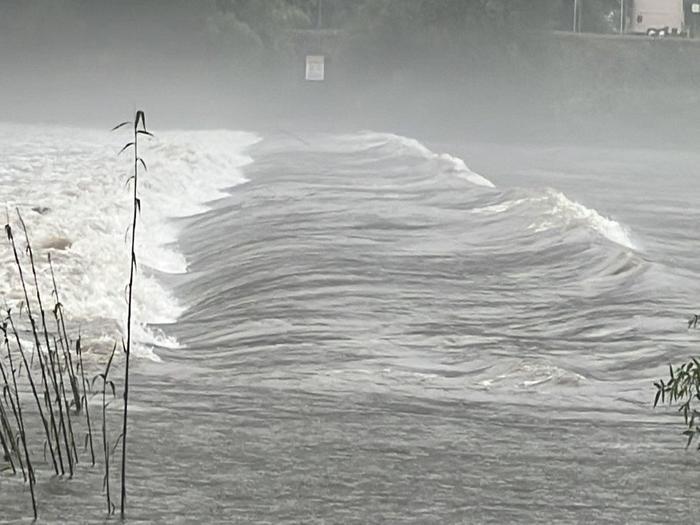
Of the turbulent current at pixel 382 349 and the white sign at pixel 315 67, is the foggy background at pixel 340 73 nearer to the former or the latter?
the white sign at pixel 315 67

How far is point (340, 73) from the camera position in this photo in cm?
7144

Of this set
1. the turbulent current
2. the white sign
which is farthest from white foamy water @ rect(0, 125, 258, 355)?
the white sign

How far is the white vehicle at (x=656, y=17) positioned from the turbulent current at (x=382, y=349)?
59115 millimetres

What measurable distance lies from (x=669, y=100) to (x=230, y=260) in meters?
57.2

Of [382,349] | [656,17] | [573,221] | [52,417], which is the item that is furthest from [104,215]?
[656,17]

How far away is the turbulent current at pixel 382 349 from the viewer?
748cm

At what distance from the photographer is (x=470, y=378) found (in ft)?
34.0

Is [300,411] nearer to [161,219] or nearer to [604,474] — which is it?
[604,474]

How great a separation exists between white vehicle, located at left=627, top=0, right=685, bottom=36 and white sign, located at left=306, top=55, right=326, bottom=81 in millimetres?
17651

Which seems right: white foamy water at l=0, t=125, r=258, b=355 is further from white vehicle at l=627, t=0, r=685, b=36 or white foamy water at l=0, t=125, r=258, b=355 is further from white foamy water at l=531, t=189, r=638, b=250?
white vehicle at l=627, t=0, r=685, b=36

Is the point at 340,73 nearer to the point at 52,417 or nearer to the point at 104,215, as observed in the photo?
the point at 104,215

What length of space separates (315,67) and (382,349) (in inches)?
2429

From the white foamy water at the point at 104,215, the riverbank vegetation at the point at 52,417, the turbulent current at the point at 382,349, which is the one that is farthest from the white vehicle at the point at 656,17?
the riverbank vegetation at the point at 52,417

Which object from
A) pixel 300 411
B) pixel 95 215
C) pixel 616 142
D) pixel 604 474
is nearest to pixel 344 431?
pixel 300 411
